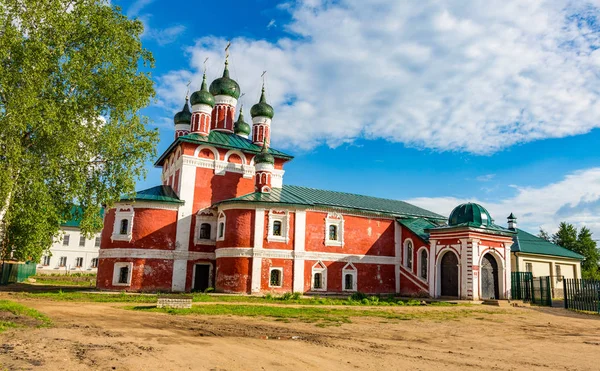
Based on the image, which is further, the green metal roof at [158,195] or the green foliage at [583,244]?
the green foliage at [583,244]

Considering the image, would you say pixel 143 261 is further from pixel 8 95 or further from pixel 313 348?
pixel 313 348

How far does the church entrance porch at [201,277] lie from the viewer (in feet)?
84.2

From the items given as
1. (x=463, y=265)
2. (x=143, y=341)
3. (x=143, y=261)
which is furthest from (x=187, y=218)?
(x=143, y=341)

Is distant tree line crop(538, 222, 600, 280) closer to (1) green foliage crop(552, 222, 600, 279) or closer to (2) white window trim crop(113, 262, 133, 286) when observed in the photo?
(1) green foliage crop(552, 222, 600, 279)

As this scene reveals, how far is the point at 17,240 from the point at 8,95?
→ 14.9 feet

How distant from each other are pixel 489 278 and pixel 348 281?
24.9 feet

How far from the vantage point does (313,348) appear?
917 cm

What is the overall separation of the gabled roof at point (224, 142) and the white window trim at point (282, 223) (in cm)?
466

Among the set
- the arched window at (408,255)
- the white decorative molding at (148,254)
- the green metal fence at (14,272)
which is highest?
the arched window at (408,255)

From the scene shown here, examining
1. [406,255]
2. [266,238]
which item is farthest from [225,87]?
[406,255]

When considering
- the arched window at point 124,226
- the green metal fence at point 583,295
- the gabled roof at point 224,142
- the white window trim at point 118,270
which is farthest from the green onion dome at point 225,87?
the green metal fence at point 583,295

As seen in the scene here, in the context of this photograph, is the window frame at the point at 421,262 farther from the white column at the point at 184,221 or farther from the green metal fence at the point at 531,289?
the white column at the point at 184,221

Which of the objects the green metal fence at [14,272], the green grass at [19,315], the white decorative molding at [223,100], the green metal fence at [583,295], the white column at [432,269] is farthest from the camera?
the white decorative molding at [223,100]

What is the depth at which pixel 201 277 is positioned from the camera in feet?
84.8
